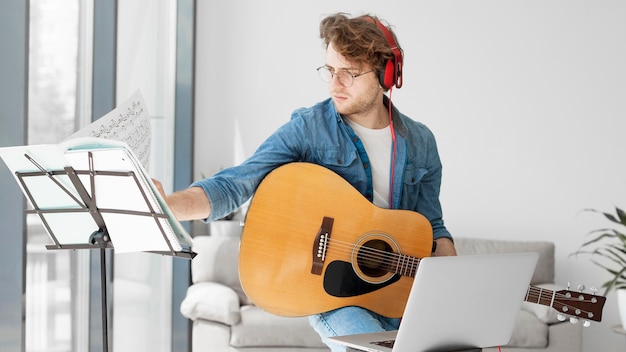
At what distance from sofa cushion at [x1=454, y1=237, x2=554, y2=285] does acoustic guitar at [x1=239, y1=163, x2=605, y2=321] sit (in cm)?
250

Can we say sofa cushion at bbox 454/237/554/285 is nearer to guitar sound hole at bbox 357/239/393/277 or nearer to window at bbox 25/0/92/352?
window at bbox 25/0/92/352

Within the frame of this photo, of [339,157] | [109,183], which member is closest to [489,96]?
[339,157]

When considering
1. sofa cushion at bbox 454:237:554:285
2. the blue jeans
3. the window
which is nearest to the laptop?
the blue jeans

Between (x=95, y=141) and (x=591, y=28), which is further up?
(x=591, y=28)

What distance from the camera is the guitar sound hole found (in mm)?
2314

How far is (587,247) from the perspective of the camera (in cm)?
504

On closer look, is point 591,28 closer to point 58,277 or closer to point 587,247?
point 587,247

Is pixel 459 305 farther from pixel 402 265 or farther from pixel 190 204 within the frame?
pixel 190 204

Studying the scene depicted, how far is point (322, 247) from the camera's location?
2277 mm

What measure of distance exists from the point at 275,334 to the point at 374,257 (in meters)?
1.99

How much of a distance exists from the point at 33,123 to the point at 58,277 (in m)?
0.68

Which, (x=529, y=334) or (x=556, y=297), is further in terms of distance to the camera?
(x=529, y=334)

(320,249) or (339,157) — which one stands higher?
(339,157)

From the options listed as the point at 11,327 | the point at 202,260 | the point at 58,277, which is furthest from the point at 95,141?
the point at 202,260
